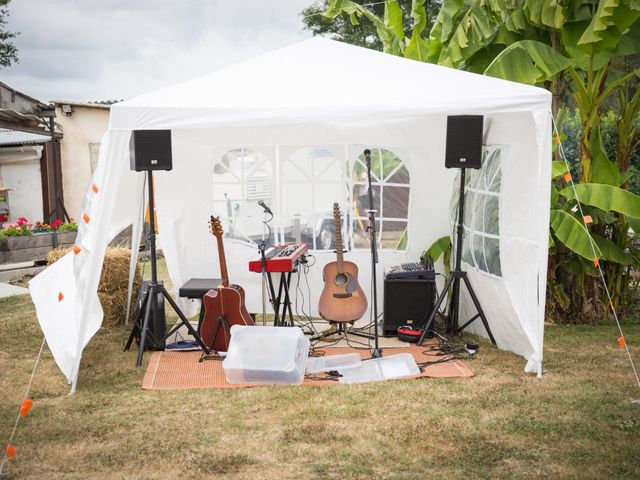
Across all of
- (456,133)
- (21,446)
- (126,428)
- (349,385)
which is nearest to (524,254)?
(456,133)

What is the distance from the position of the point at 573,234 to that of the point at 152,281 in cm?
343

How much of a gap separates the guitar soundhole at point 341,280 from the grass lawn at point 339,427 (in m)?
1.39

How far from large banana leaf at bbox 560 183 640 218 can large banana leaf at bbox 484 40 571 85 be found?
0.99m

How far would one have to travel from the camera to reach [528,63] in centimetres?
546

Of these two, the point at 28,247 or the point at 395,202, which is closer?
the point at 395,202

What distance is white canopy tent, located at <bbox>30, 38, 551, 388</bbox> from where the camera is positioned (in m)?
4.57

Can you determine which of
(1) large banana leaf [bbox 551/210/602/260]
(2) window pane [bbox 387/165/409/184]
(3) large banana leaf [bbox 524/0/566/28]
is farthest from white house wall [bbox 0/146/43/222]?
(1) large banana leaf [bbox 551/210/602/260]

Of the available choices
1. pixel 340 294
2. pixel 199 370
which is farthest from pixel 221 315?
pixel 340 294

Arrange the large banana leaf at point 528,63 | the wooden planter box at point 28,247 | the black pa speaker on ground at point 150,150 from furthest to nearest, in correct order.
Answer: the wooden planter box at point 28,247
the large banana leaf at point 528,63
the black pa speaker on ground at point 150,150

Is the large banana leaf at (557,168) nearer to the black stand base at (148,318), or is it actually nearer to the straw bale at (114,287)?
the black stand base at (148,318)

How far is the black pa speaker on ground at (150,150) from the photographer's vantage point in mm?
5074

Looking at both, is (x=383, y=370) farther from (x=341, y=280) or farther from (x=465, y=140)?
(x=465, y=140)

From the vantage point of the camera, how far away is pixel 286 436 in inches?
145

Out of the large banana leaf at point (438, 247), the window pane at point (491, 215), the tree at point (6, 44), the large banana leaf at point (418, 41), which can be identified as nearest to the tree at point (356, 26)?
the tree at point (6, 44)
